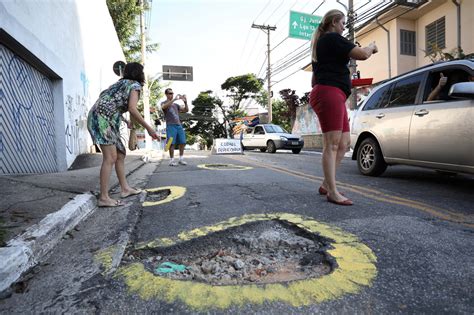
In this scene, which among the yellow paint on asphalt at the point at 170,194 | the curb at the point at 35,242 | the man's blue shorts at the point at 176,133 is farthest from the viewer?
the man's blue shorts at the point at 176,133

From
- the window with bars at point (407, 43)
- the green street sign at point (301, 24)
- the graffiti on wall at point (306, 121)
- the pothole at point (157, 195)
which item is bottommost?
Result: the pothole at point (157, 195)

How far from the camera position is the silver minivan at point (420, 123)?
144 inches

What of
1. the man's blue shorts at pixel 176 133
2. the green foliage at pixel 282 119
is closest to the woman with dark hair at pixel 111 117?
the man's blue shorts at pixel 176 133

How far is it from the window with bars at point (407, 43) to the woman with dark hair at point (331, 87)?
55.2 ft

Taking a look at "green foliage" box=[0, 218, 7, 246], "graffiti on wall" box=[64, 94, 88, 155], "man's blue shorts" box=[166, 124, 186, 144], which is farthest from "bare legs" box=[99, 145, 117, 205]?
"graffiti on wall" box=[64, 94, 88, 155]

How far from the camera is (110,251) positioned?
210 centimetres

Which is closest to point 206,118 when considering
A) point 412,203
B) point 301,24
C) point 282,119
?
point 282,119

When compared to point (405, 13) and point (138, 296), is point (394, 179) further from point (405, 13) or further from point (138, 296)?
point (405, 13)

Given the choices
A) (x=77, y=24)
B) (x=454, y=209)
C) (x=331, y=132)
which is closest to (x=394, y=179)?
(x=454, y=209)

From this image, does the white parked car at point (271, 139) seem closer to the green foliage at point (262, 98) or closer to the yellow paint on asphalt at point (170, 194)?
the yellow paint on asphalt at point (170, 194)

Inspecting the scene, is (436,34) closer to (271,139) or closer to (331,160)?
(271,139)

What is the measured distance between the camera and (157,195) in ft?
13.2

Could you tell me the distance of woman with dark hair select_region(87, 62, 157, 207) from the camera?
3.39 metres

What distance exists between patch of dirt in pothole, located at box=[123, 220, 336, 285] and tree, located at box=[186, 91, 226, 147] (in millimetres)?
43863
